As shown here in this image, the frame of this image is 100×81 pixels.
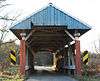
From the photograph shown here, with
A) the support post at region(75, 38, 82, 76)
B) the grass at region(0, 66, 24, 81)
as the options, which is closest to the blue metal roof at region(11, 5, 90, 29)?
the support post at region(75, 38, 82, 76)

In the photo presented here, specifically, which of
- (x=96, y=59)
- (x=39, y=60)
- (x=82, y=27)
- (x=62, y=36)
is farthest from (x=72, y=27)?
(x=39, y=60)

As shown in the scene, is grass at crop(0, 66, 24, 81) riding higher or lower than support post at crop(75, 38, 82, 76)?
lower

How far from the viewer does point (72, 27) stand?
1991 centimetres

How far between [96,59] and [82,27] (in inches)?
415

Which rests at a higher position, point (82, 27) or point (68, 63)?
point (82, 27)

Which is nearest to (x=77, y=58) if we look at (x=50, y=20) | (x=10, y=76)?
(x=50, y=20)

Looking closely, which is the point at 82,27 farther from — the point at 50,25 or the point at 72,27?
the point at 50,25

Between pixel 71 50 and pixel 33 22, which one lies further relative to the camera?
pixel 71 50

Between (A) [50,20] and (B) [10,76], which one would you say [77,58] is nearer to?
(A) [50,20]

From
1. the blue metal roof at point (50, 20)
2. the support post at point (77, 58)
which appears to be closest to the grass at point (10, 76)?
the blue metal roof at point (50, 20)

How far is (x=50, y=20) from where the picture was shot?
1992 centimetres

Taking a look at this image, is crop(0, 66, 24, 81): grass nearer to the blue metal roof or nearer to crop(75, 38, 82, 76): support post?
the blue metal roof

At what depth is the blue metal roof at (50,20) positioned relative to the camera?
19.8m

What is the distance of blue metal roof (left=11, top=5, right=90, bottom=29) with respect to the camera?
779 inches
